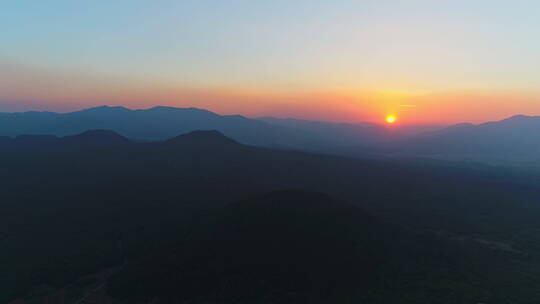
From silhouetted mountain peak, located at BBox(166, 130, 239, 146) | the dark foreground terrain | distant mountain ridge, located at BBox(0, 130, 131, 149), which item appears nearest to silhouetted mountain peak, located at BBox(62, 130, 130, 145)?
distant mountain ridge, located at BBox(0, 130, 131, 149)

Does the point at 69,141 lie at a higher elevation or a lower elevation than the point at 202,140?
lower

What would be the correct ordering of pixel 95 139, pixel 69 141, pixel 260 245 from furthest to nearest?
pixel 95 139 < pixel 69 141 < pixel 260 245

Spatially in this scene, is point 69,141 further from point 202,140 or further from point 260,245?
point 260,245

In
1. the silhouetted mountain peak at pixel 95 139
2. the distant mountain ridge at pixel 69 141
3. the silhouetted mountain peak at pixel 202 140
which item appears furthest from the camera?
the silhouetted mountain peak at pixel 95 139

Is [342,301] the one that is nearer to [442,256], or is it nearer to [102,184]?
[442,256]

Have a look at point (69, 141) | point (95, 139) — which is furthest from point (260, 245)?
point (69, 141)

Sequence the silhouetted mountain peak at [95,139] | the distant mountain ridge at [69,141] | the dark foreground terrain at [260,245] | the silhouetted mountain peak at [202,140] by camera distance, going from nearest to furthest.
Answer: the dark foreground terrain at [260,245] < the silhouetted mountain peak at [202,140] < the distant mountain ridge at [69,141] < the silhouetted mountain peak at [95,139]

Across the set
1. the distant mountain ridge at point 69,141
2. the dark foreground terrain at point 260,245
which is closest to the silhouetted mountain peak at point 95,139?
the distant mountain ridge at point 69,141

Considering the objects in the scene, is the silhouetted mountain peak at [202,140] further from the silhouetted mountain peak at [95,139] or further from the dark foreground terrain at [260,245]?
the dark foreground terrain at [260,245]
